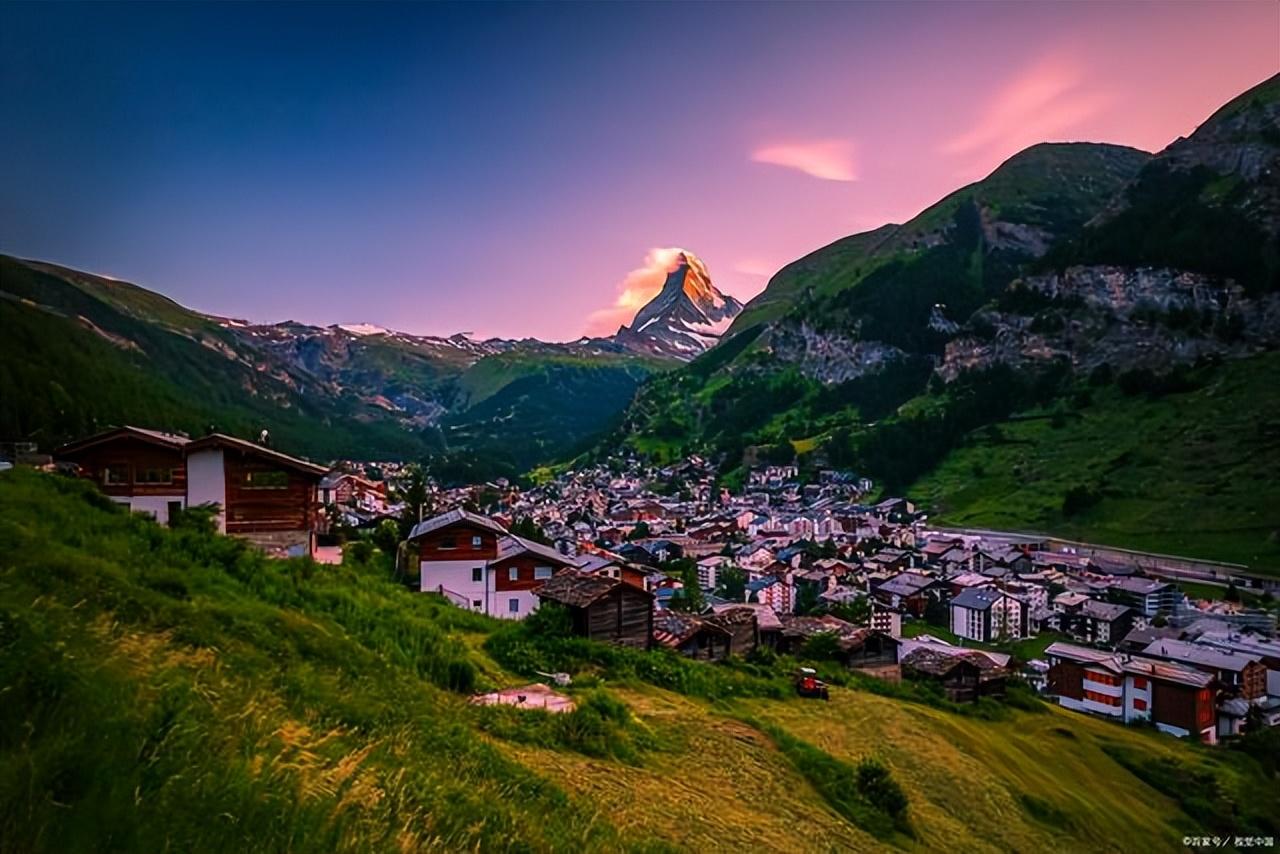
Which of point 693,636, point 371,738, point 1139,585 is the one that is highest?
point 371,738

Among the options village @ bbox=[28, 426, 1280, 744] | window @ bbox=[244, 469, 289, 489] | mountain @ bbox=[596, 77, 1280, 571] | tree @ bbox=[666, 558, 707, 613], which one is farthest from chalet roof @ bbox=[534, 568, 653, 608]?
mountain @ bbox=[596, 77, 1280, 571]

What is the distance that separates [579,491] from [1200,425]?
405 feet

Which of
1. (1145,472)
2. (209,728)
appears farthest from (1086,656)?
(1145,472)

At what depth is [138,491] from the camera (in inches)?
1163

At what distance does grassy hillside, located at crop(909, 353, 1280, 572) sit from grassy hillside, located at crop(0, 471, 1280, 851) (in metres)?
90.4

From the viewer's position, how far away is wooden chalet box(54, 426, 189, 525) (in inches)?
1141

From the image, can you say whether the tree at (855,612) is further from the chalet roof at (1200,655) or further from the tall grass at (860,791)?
the tall grass at (860,791)

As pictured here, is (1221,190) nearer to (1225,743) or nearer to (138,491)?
(1225,743)

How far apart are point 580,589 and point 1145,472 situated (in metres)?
121

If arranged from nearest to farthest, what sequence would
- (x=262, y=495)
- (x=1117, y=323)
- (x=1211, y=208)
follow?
(x=262, y=495) < (x=1117, y=323) < (x=1211, y=208)

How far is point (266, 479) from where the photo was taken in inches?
1193

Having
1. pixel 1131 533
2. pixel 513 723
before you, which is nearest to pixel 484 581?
pixel 513 723

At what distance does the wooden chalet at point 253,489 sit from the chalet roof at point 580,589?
11.1 m

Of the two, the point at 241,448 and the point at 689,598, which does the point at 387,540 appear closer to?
the point at 241,448
